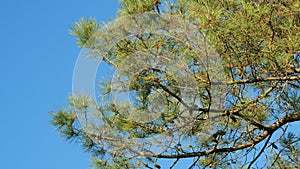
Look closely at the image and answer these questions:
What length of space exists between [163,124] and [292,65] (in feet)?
1.92

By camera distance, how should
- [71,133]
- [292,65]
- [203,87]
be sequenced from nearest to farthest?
[203,87], [292,65], [71,133]

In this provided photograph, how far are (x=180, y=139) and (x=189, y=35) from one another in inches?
16.4

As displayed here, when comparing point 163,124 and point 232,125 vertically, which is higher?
point 232,125

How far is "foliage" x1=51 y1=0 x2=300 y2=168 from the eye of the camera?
87.9 inches

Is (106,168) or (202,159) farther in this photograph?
(202,159)

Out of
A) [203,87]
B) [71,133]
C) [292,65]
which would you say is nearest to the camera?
[203,87]

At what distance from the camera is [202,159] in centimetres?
283

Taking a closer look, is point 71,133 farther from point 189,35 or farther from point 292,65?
point 292,65

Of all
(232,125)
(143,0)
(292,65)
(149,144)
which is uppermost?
(143,0)

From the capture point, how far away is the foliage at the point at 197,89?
2.23m

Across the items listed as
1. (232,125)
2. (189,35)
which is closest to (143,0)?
(189,35)

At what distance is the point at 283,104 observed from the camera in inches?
102

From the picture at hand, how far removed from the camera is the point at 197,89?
7.39ft

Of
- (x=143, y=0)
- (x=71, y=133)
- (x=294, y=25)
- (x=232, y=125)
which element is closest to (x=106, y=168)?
(x=71, y=133)
